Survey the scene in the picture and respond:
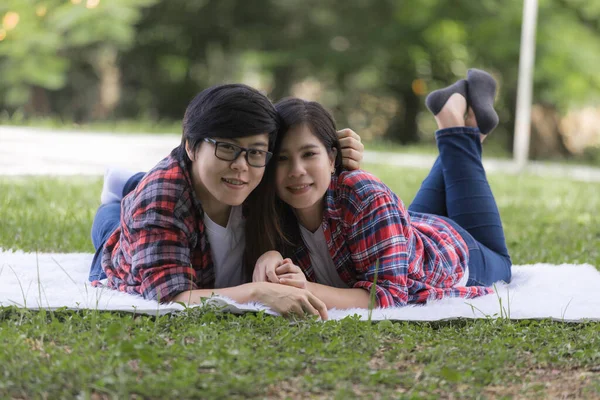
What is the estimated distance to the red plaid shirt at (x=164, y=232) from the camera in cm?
310

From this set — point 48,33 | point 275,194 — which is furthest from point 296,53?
point 275,194

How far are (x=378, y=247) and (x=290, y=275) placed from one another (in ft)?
1.32

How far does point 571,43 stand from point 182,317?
12.6 meters

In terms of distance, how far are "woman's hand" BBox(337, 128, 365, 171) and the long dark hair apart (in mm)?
39

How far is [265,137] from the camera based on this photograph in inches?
122

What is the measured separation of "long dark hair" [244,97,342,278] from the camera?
10.7 feet

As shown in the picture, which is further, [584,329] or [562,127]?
[562,127]

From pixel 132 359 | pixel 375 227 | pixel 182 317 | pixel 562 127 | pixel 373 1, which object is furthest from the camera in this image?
pixel 373 1

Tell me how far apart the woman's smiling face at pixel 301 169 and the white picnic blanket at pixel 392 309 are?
481 millimetres

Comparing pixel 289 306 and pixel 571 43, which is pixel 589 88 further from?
pixel 289 306

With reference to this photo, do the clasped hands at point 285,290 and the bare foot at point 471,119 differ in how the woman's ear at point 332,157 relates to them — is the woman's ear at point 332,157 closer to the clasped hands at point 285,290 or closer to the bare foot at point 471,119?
the clasped hands at point 285,290

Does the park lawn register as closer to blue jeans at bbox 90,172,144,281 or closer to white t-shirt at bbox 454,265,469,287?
white t-shirt at bbox 454,265,469,287

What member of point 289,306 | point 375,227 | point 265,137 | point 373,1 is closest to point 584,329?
point 375,227

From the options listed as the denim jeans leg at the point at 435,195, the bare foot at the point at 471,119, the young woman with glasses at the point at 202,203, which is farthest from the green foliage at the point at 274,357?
the bare foot at the point at 471,119
